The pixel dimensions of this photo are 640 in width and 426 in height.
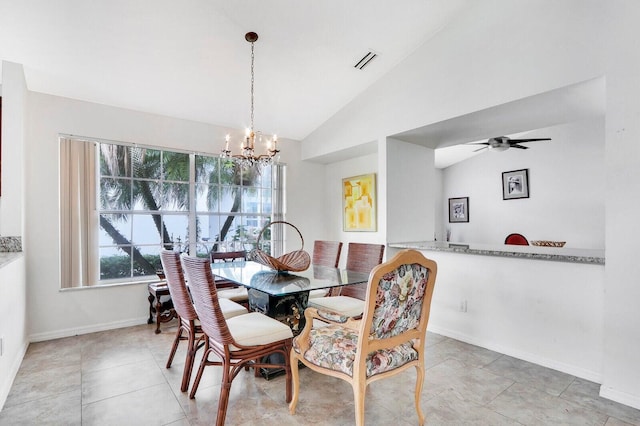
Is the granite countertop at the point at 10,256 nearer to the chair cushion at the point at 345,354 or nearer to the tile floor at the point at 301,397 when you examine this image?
the tile floor at the point at 301,397

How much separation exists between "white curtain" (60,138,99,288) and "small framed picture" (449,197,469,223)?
696 centimetres

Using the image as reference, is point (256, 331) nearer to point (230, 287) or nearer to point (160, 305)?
point (230, 287)

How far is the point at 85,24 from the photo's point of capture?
270 cm

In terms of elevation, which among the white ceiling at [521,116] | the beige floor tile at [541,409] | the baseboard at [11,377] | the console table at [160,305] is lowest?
the beige floor tile at [541,409]

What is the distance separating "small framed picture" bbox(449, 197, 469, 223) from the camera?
24.2ft

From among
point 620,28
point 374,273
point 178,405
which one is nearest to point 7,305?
point 178,405

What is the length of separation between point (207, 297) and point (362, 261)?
1.76m

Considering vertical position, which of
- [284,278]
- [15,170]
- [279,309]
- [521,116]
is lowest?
[279,309]

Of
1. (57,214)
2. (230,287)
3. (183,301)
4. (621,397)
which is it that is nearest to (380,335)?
(183,301)

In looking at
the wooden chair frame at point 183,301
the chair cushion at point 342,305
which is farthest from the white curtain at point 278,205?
the wooden chair frame at point 183,301

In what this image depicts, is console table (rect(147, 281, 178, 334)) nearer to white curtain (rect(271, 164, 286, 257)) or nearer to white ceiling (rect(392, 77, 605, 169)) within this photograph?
white curtain (rect(271, 164, 286, 257))

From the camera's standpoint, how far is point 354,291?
10.4ft

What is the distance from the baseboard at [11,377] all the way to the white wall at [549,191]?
730 cm

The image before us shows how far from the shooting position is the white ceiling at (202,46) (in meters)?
2.70
